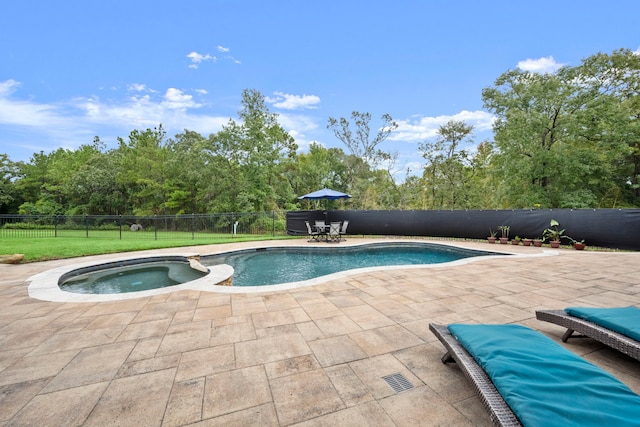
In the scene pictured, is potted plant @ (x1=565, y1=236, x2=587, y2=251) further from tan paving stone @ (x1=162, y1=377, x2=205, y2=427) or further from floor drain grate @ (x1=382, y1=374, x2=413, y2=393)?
tan paving stone @ (x1=162, y1=377, x2=205, y2=427)

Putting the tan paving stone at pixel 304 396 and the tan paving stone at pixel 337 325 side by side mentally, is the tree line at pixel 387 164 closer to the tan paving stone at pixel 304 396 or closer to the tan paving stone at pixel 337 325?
the tan paving stone at pixel 337 325

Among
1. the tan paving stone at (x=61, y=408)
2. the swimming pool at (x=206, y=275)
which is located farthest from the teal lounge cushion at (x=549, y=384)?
the swimming pool at (x=206, y=275)

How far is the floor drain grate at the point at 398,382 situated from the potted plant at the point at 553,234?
9.28 m

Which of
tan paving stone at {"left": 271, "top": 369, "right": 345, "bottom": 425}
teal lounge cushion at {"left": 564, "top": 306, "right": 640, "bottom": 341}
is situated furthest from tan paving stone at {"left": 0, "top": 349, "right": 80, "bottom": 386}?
teal lounge cushion at {"left": 564, "top": 306, "right": 640, "bottom": 341}

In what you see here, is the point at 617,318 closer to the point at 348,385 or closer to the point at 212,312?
the point at 348,385

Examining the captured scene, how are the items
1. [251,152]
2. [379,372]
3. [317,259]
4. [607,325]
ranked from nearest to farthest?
1. [379,372]
2. [607,325]
3. [317,259]
4. [251,152]

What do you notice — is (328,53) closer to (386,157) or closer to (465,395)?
(386,157)

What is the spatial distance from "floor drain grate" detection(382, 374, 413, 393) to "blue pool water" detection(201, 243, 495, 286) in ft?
13.7

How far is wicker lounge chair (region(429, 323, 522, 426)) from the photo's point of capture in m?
1.22

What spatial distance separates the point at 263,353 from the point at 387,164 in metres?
17.2

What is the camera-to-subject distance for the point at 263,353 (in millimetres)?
2229

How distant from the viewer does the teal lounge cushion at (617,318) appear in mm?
1938

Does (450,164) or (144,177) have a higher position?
(450,164)

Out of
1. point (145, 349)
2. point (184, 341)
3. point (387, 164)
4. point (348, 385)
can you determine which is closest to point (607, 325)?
point (348, 385)
